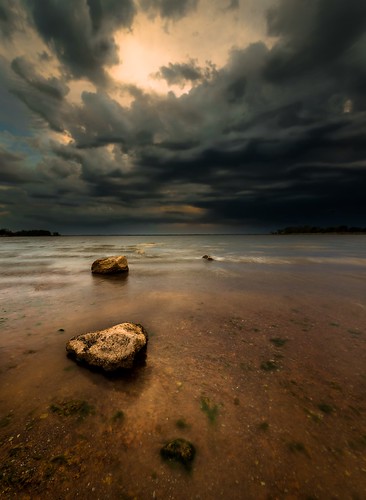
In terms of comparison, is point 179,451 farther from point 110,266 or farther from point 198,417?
point 110,266

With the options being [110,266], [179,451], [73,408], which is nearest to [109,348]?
[73,408]

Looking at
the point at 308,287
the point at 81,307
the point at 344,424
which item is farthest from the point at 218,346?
the point at 308,287

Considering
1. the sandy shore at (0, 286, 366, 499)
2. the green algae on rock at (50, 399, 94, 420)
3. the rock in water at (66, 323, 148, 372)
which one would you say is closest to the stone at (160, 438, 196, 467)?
the sandy shore at (0, 286, 366, 499)

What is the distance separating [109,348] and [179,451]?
6.94ft

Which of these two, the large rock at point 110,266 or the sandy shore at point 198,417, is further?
the large rock at point 110,266

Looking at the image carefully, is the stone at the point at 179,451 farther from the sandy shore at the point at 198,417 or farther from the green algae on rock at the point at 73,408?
the green algae on rock at the point at 73,408

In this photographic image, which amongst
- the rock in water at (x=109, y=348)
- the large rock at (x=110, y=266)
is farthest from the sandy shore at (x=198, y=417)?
the large rock at (x=110, y=266)

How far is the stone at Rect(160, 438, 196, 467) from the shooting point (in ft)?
8.38

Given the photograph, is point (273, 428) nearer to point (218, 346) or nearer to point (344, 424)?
point (344, 424)

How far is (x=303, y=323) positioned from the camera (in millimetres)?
6230

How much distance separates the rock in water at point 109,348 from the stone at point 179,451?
5.47 feet

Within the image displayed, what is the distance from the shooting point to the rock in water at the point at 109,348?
4.09 metres

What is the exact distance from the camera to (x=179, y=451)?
2.61m

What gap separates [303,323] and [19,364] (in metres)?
6.44
